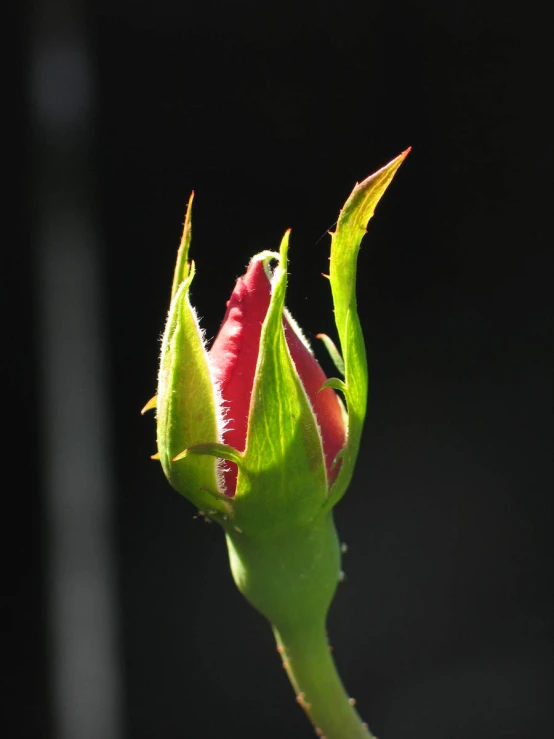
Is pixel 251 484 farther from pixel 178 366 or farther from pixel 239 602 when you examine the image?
pixel 239 602

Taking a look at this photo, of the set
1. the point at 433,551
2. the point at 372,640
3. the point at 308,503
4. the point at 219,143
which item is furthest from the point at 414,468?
the point at 308,503

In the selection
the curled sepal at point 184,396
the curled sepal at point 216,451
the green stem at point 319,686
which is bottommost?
the green stem at point 319,686

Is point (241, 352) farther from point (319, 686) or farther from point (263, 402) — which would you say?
point (319, 686)

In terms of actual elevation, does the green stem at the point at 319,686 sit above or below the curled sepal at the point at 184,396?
below

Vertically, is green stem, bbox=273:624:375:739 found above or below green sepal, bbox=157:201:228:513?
below
